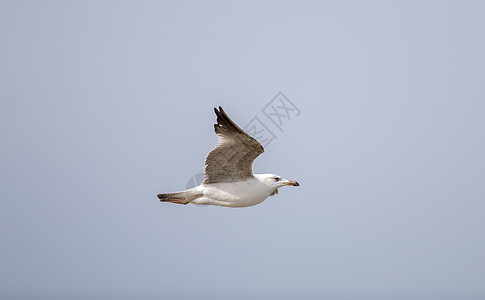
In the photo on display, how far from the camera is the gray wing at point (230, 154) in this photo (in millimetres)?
16125

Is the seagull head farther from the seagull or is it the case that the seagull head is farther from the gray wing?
the gray wing

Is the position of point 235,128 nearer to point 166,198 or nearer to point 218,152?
point 218,152

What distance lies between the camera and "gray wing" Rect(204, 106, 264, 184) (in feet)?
52.9

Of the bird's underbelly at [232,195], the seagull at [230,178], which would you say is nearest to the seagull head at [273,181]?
the seagull at [230,178]

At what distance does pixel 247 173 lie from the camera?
16891 mm

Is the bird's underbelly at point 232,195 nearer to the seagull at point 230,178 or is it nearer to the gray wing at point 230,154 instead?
the seagull at point 230,178

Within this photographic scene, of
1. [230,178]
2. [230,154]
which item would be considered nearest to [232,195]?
[230,178]

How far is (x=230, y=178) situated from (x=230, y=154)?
2.22 feet

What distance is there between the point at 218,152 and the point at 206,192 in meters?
1.03

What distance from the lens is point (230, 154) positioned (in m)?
16.4

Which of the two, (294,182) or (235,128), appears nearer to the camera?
(235,128)

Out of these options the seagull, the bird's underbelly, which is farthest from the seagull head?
the bird's underbelly

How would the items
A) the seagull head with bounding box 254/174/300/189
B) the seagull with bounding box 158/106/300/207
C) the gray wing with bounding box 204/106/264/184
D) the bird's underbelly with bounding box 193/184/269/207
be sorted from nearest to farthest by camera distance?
1. the gray wing with bounding box 204/106/264/184
2. the seagull with bounding box 158/106/300/207
3. the bird's underbelly with bounding box 193/184/269/207
4. the seagull head with bounding box 254/174/300/189

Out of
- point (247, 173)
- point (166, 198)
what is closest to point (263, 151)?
point (247, 173)
